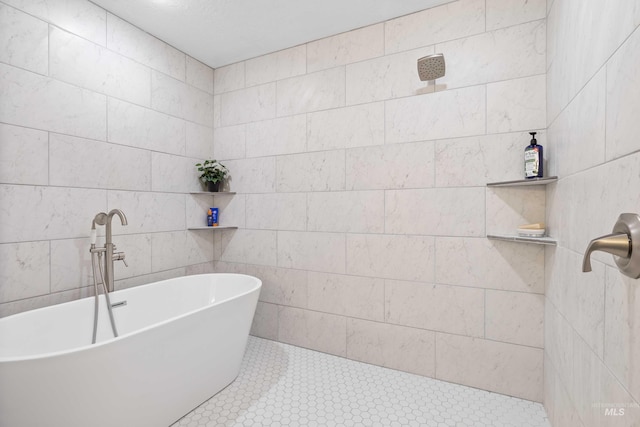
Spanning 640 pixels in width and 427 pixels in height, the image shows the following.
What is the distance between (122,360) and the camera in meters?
1.37

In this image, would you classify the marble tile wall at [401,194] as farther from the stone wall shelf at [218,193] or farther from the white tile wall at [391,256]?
the stone wall shelf at [218,193]

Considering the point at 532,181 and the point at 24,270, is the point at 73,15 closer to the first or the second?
the point at 24,270

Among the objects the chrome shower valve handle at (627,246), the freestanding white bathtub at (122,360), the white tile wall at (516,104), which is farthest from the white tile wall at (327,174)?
the chrome shower valve handle at (627,246)

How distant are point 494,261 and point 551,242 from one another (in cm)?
42

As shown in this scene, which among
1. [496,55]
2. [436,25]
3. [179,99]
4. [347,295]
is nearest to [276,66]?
[179,99]

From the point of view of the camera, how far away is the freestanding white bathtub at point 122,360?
1173mm

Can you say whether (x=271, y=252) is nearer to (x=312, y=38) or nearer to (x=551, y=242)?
(x=312, y=38)

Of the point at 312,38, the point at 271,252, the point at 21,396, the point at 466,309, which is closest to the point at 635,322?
the point at 466,309

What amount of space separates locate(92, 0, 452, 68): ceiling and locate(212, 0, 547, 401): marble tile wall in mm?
115

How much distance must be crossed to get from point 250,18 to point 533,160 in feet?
7.02

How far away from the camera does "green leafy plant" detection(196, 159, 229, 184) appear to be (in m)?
2.85

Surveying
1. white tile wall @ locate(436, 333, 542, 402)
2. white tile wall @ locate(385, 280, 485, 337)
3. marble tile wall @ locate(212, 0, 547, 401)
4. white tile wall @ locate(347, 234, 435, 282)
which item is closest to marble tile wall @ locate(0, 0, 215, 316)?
marble tile wall @ locate(212, 0, 547, 401)

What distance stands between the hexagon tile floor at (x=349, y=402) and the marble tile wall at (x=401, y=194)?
13 centimetres

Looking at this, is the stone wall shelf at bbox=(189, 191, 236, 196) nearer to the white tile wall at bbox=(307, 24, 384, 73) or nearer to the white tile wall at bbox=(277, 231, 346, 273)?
the white tile wall at bbox=(277, 231, 346, 273)
